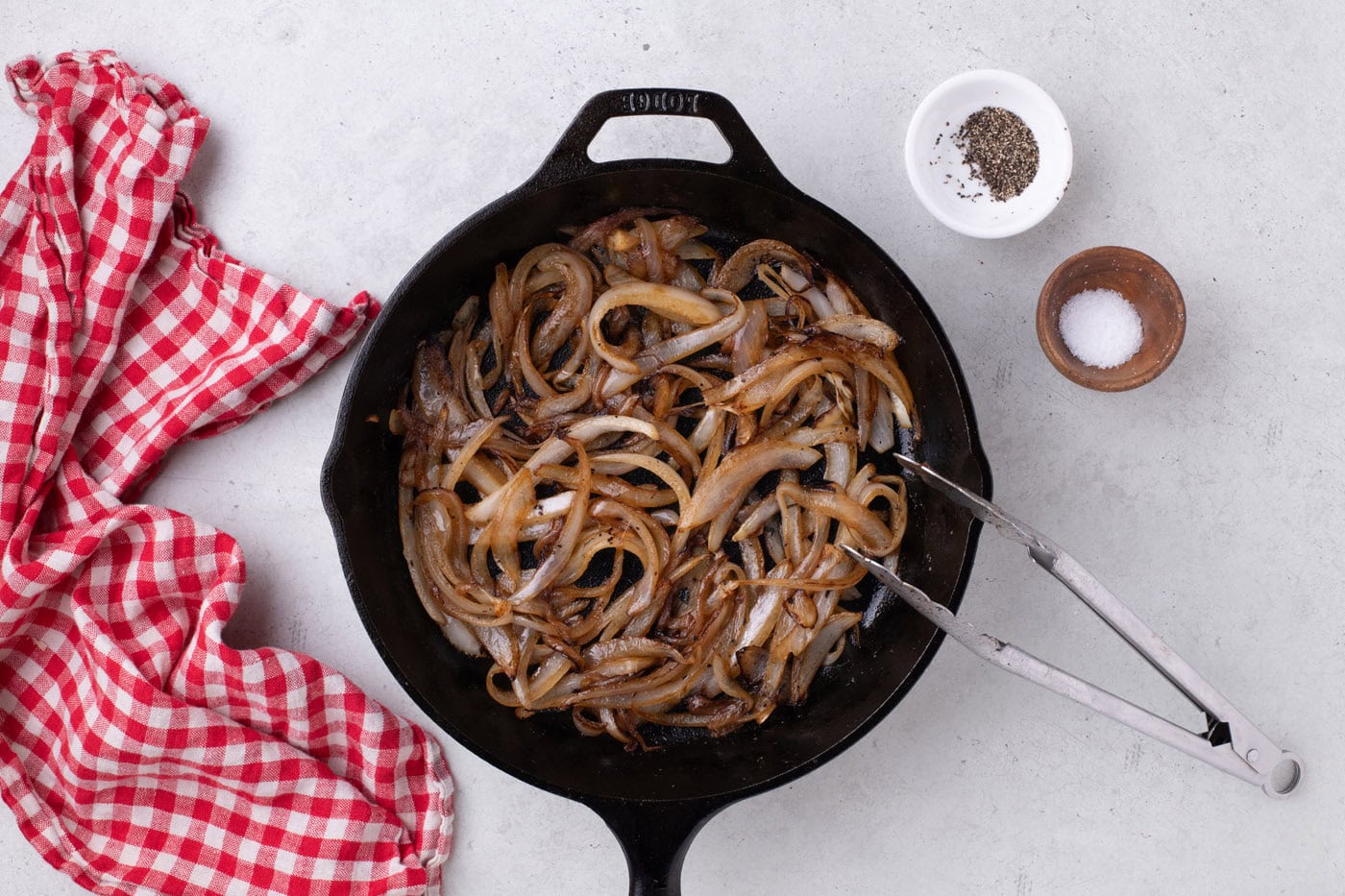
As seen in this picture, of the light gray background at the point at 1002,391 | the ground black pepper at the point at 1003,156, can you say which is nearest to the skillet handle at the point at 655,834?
the light gray background at the point at 1002,391

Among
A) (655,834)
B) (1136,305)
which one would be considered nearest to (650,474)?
(655,834)

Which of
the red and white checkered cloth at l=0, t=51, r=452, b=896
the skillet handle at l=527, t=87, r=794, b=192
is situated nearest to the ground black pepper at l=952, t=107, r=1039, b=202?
the skillet handle at l=527, t=87, r=794, b=192

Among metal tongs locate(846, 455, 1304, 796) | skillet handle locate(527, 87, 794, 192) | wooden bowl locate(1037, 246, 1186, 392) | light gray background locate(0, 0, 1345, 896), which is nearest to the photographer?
metal tongs locate(846, 455, 1304, 796)

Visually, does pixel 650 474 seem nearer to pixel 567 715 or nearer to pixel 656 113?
pixel 567 715

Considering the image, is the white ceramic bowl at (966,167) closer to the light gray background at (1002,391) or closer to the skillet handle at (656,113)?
the light gray background at (1002,391)

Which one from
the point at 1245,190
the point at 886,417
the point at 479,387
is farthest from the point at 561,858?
the point at 1245,190

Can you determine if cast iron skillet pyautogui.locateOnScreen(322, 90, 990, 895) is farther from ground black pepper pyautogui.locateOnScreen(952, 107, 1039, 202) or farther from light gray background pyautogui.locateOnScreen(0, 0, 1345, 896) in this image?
ground black pepper pyautogui.locateOnScreen(952, 107, 1039, 202)

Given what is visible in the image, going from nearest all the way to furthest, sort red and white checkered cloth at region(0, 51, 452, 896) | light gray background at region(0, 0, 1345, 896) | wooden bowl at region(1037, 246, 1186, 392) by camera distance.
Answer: wooden bowl at region(1037, 246, 1186, 392)
red and white checkered cloth at region(0, 51, 452, 896)
light gray background at region(0, 0, 1345, 896)
